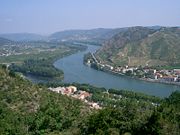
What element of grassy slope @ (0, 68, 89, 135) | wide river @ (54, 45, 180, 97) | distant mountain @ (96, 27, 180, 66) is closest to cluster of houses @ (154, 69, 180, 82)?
wide river @ (54, 45, 180, 97)

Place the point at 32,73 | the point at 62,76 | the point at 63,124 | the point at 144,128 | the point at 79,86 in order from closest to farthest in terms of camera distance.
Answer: the point at 144,128, the point at 63,124, the point at 79,86, the point at 62,76, the point at 32,73

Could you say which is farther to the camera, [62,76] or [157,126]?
[62,76]

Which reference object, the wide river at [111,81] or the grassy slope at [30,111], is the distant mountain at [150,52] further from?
the grassy slope at [30,111]

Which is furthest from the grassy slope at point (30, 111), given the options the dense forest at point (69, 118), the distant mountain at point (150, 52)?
the distant mountain at point (150, 52)

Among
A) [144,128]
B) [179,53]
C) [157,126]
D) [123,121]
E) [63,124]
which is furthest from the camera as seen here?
[179,53]

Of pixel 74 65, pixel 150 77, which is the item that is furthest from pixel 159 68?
pixel 74 65

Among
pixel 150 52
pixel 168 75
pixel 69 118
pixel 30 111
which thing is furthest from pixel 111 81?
pixel 69 118

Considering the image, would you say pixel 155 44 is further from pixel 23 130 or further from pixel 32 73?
pixel 23 130

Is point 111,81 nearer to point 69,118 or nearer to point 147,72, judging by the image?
point 147,72
